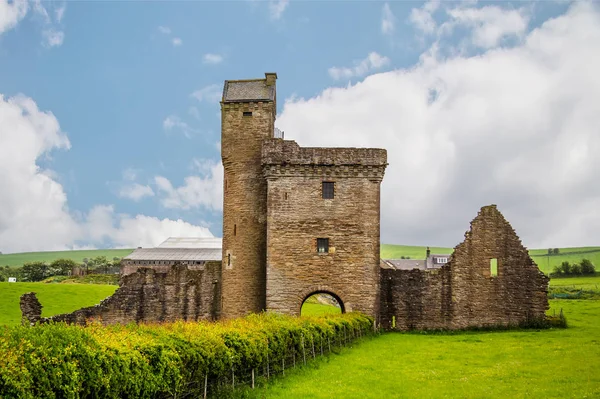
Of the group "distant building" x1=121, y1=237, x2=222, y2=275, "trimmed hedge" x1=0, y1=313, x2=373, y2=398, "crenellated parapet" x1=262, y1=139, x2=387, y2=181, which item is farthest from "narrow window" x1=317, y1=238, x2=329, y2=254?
A: "distant building" x1=121, y1=237, x2=222, y2=275

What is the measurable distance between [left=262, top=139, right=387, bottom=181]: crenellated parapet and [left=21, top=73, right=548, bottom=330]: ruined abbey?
0.19 ft

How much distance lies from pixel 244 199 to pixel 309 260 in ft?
17.6

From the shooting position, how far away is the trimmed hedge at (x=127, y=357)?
9711 mm

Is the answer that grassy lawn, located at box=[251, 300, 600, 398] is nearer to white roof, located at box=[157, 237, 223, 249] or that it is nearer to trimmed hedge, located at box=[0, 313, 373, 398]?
trimmed hedge, located at box=[0, 313, 373, 398]

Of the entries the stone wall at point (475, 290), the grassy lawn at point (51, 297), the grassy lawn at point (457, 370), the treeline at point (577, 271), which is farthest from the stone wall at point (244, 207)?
the treeline at point (577, 271)

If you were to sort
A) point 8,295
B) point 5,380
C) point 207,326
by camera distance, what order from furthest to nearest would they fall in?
point 8,295, point 207,326, point 5,380

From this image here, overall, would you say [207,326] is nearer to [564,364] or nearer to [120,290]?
[564,364]

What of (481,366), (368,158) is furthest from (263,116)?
(481,366)

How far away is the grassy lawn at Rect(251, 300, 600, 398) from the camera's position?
17453 mm

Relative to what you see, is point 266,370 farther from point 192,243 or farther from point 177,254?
point 192,243

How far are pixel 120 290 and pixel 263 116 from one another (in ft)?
43.5

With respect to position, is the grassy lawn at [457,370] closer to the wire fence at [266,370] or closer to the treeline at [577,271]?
the wire fence at [266,370]

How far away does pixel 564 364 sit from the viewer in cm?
2195

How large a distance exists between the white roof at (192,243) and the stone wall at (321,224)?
80719 mm
